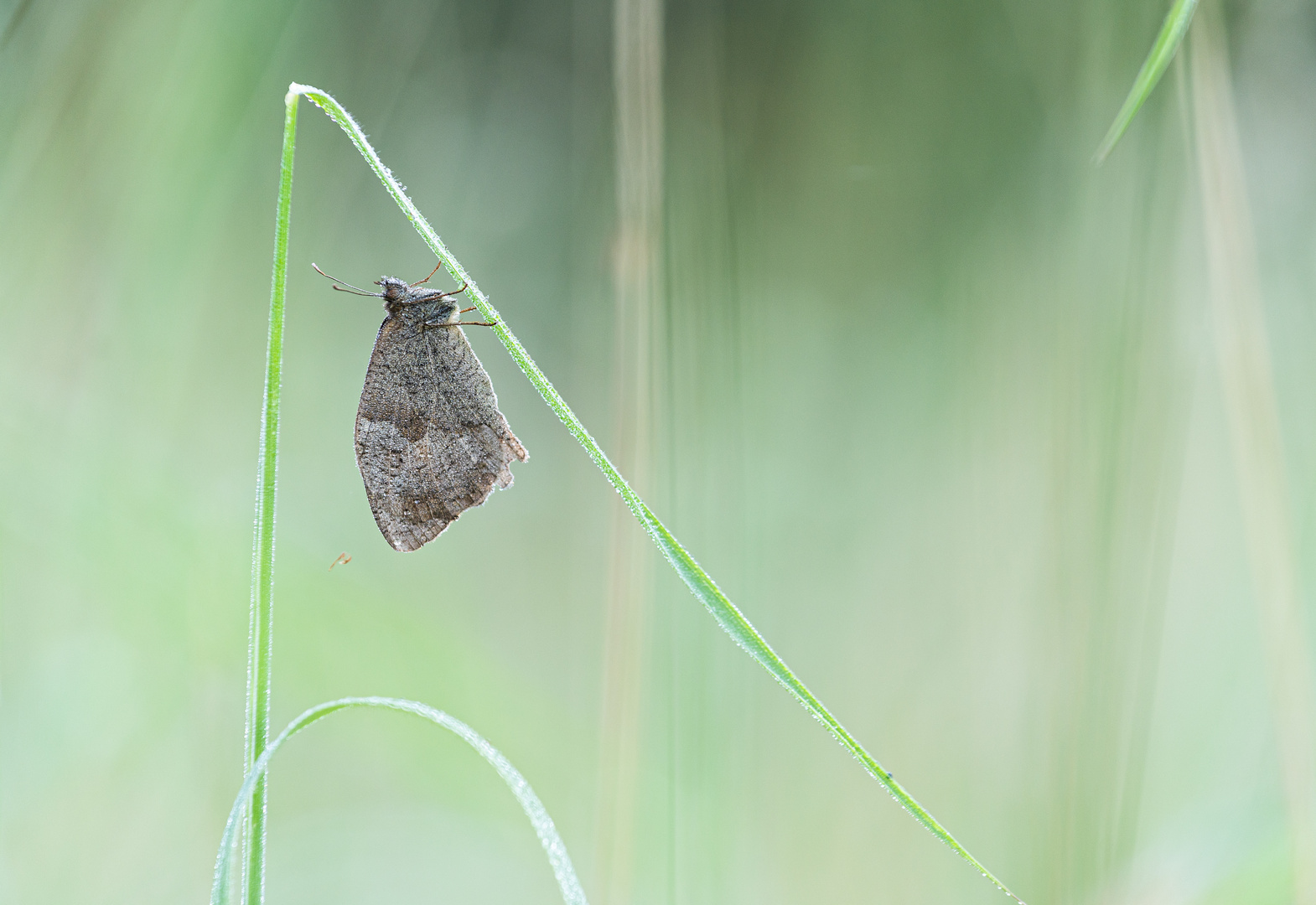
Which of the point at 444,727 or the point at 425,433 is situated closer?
the point at 444,727

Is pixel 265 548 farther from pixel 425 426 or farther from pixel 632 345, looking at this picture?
pixel 632 345

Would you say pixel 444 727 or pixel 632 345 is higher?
pixel 632 345

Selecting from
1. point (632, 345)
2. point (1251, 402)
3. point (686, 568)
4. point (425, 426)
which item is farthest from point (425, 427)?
point (1251, 402)

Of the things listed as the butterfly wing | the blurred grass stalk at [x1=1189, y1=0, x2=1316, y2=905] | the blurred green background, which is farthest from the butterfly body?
the blurred grass stalk at [x1=1189, y1=0, x2=1316, y2=905]

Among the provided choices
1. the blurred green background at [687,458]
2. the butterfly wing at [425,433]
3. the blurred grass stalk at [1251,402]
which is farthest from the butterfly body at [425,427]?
the blurred grass stalk at [1251,402]

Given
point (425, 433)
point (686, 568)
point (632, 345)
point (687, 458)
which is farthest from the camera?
point (687, 458)

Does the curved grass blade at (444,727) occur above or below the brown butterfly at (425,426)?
below

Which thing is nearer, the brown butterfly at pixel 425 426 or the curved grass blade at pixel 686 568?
the curved grass blade at pixel 686 568

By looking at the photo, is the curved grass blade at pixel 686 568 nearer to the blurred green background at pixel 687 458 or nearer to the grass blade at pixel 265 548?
the grass blade at pixel 265 548
